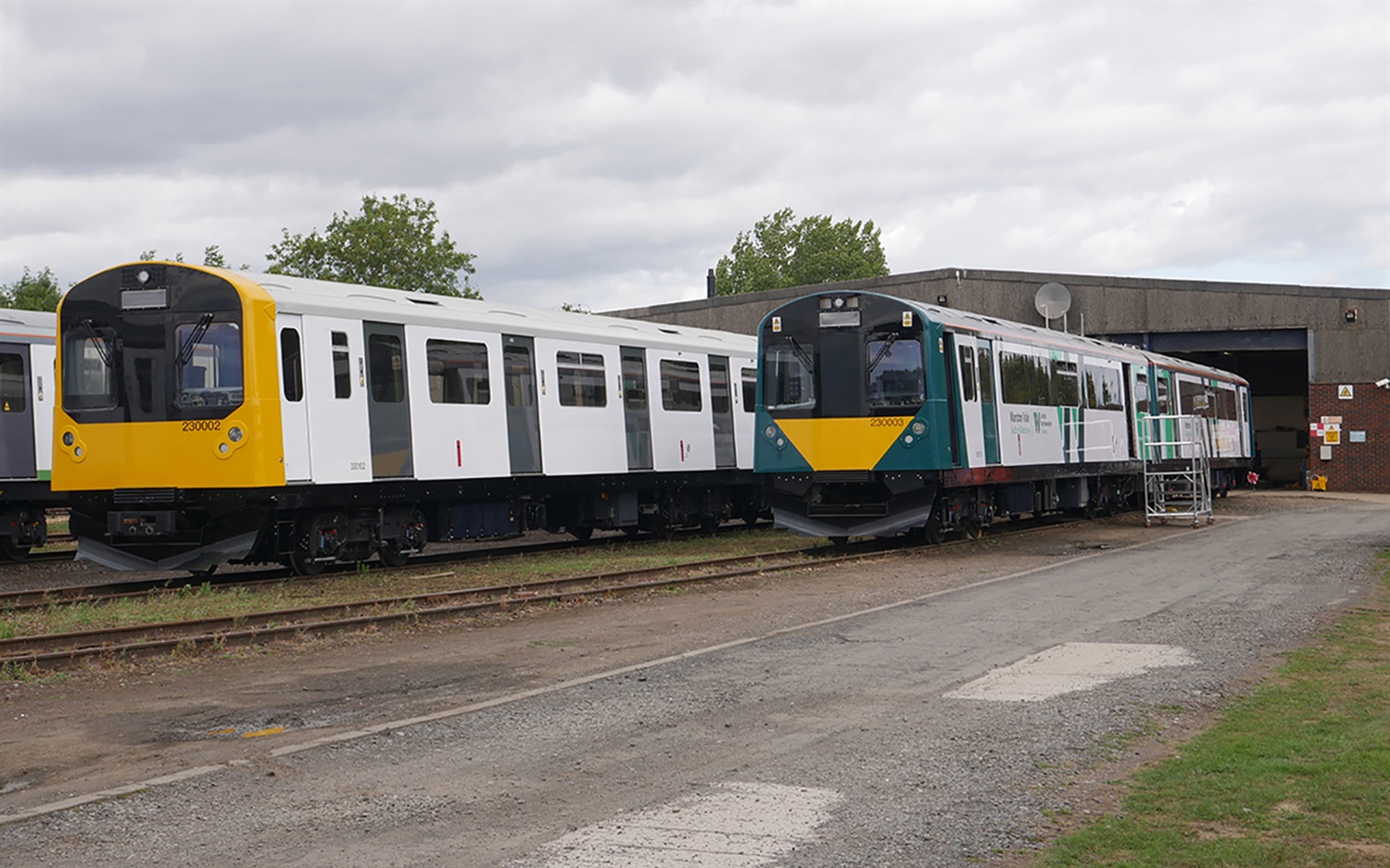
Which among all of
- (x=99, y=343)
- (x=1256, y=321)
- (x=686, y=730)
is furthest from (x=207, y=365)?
(x=1256, y=321)

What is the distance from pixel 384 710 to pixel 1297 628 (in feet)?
24.5

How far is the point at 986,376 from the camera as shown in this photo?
20656 millimetres

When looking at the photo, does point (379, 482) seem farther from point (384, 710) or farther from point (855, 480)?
point (384, 710)

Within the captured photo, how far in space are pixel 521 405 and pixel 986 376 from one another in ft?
22.7

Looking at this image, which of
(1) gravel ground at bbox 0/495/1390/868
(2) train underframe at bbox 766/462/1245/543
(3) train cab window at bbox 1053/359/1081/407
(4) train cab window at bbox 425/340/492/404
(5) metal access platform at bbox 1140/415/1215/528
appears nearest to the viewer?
(1) gravel ground at bbox 0/495/1390/868

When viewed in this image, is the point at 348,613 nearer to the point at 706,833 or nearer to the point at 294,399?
the point at 294,399

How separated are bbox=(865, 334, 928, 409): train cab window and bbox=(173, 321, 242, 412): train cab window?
28.1ft

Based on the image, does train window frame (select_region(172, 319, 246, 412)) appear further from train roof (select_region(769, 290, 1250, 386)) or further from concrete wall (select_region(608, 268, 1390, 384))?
concrete wall (select_region(608, 268, 1390, 384))

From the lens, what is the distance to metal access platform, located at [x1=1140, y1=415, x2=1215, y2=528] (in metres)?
25.2

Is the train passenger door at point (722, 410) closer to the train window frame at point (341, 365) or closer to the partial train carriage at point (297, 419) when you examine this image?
the partial train carriage at point (297, 419)

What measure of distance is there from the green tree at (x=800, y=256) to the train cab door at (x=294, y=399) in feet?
268

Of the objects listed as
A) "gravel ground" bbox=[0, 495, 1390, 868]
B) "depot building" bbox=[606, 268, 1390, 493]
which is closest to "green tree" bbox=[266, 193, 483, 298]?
"depot building" bbox=[606, 268, 1390, 493]

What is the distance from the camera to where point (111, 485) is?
51.6 ft

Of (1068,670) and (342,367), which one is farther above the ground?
(342,367)
